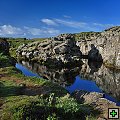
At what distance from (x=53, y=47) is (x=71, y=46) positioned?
1197cm

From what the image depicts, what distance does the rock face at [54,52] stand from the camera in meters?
142

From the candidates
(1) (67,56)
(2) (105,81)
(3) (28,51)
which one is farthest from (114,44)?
(2) (105,81)

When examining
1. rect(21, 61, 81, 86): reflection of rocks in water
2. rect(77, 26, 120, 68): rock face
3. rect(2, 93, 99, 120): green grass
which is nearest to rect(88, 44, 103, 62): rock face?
rect(77, 26, 120, 68): rock face

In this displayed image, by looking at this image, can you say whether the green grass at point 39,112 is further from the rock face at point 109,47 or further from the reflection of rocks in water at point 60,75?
the rock face at point 109,47

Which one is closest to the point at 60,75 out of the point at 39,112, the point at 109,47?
the point at 109,47

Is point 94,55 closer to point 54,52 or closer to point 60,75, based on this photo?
point 54,52

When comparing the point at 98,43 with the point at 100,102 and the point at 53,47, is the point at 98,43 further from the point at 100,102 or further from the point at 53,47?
the point at 100,102

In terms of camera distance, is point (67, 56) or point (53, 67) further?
point (67, 56)

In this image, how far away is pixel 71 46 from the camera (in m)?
156

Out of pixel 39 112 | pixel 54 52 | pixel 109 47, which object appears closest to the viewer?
pixel 39 112

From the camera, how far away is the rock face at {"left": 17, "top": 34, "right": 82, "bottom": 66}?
141625 millimetres

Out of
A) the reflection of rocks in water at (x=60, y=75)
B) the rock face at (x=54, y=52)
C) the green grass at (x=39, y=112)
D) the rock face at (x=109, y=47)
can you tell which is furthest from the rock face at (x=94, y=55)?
the green grass at (x=39, y=112)

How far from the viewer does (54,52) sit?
5787 inches

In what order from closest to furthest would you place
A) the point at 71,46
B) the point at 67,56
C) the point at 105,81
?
1. the point at 105,81
2. the point at 67,56
3. the point at 71,46
